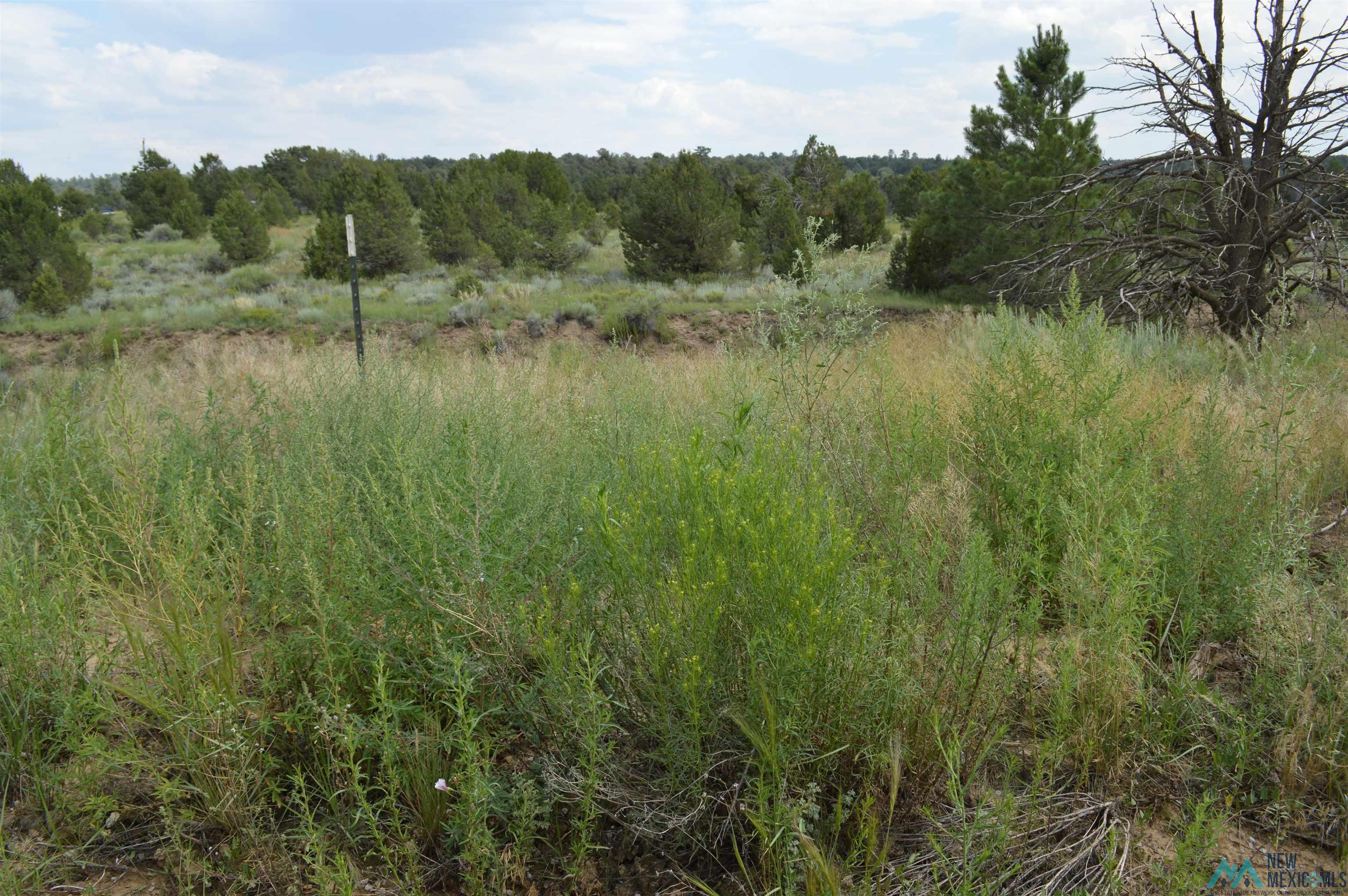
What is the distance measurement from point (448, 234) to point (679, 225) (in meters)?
7.76

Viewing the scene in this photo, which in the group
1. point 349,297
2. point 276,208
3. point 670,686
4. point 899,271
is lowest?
point 670,686

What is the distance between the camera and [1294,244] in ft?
35.8

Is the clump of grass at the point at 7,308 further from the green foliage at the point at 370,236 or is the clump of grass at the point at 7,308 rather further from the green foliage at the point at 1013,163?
the green foliage at the point at 1013,163

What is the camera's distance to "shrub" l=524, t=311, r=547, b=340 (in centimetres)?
1558

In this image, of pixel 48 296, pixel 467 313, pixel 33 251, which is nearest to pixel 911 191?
pixel 467 313

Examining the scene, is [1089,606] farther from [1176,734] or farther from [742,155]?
[742,155]

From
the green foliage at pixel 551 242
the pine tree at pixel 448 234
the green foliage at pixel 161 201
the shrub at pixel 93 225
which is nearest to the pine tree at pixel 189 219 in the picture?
the green foliage at pixel 161 201

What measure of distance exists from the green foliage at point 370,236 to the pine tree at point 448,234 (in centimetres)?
63

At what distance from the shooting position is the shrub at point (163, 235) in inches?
A: 1198

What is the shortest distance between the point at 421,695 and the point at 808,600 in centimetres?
145

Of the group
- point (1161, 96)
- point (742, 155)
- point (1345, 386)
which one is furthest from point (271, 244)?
point (742, 155)

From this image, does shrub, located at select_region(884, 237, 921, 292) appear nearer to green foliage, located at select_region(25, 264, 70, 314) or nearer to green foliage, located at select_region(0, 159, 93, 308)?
green foliage, located at select_region(25, 264, 70, 314)

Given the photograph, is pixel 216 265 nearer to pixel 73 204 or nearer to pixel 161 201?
pixel 161 201

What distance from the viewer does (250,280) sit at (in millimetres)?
21672
